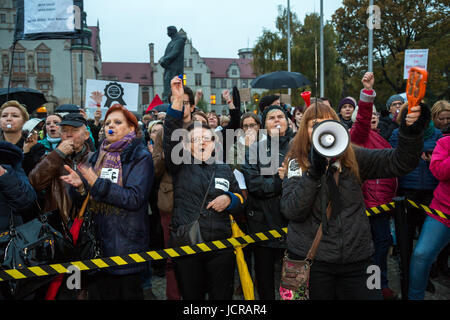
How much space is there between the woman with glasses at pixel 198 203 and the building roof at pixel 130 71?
74.3 m

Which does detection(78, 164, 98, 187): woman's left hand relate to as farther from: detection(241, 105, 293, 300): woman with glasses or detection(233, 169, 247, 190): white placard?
detection(241, 105, 293, 300): woman with glasses

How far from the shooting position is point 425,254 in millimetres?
3436

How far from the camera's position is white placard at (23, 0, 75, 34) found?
7.12 metres

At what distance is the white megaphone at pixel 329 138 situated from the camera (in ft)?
6.76

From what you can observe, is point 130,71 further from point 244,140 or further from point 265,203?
point 265,203

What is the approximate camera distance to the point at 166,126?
3080 mm

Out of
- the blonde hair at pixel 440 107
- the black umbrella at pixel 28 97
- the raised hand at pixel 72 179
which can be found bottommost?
the raised hand at pixel 72 179

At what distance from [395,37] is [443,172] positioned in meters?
25.2

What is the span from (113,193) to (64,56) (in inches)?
2022

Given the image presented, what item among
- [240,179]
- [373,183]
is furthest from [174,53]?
[373,183]

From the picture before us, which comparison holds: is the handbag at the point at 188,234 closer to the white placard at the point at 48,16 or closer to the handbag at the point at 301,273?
the handbag at the point at 301,273

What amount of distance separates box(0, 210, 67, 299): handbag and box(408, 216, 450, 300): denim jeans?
3143mm

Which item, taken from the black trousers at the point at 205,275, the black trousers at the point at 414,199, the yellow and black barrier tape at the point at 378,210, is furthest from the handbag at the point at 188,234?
the black trousers at the point at 414,199

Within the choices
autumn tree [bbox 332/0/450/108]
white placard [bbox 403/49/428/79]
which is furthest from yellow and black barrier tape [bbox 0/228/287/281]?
autumn tree [bbox 332/0/450/108]
